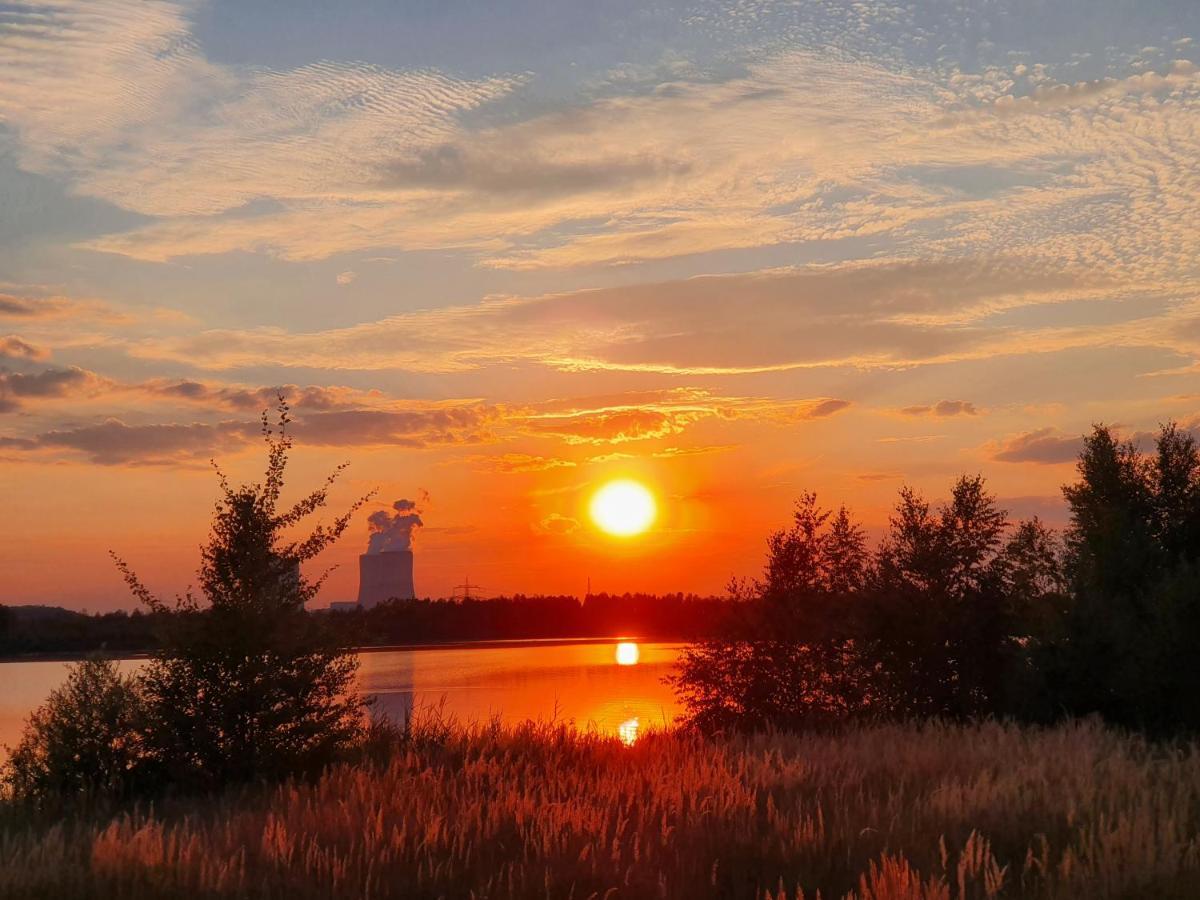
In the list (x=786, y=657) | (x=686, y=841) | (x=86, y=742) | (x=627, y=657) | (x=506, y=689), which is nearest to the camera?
(x=686, y=841)

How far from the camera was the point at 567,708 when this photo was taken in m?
50.4

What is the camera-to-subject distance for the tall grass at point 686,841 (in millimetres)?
9164

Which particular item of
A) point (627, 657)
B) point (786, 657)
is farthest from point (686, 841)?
point (627, 657)

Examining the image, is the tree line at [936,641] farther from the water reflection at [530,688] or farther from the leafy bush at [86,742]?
the leafy bush at [86,742]

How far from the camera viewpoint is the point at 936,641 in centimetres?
3145

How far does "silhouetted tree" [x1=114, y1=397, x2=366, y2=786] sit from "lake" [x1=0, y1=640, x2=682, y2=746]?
15.4 ft

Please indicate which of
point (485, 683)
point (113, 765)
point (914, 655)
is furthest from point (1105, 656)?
point (485, 683)

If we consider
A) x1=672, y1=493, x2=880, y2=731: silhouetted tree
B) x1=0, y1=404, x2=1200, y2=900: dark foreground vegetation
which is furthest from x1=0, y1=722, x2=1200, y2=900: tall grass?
x1=672, y1=493, x2=880, y2=731: silhouetted tree

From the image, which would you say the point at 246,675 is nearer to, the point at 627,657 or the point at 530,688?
the point at 530,688

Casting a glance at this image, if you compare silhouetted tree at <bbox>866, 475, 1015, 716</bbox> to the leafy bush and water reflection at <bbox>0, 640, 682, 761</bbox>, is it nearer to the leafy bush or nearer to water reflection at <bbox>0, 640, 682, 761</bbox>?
water reflection at <bbox>0, 640, 682, 761</bbox>

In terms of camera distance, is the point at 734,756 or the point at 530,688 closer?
the point at 734,756

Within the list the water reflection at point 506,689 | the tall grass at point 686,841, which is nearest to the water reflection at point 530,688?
the water reflection at point 506,689

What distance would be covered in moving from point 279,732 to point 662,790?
30.4 feet

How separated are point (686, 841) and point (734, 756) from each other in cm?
516
